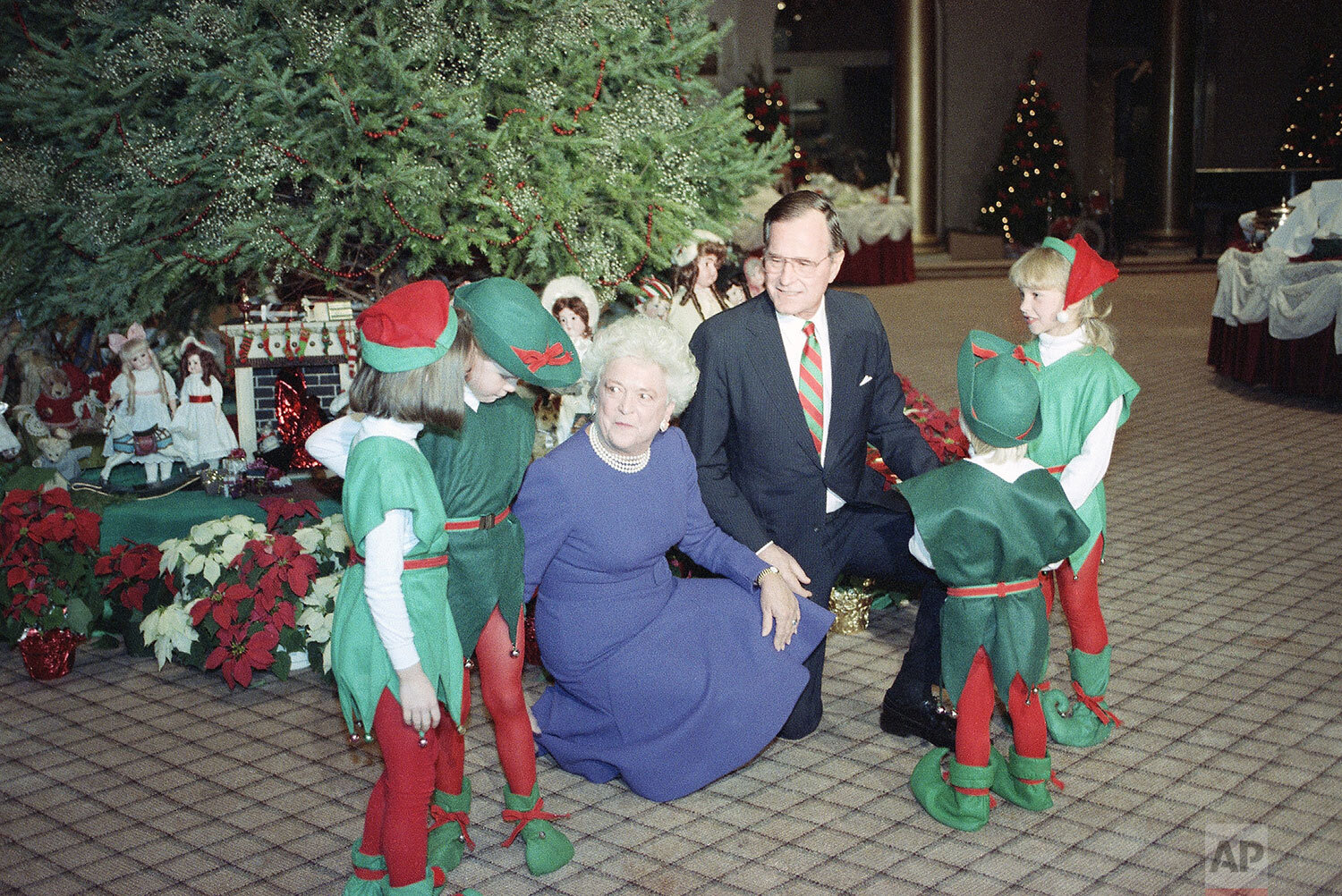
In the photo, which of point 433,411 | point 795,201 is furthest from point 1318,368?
point 433,411

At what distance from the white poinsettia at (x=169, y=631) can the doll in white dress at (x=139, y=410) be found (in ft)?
3.36

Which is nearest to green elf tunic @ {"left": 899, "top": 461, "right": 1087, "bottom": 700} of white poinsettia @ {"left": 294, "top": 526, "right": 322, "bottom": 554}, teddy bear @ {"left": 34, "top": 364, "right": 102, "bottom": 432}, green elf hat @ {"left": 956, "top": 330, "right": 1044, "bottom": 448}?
green elf hat @ {"left": 956, "top": 330, "right": 1044, "bottom": 448}

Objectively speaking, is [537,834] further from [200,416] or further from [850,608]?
[200,416]

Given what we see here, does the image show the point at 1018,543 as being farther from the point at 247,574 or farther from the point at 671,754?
the point at 247,574

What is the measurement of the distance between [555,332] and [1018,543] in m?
1.34

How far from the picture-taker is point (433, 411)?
2.66 meters

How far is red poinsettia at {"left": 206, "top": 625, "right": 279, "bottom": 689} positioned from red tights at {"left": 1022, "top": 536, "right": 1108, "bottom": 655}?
8.75 feet

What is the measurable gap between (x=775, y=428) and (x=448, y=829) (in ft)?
5.00

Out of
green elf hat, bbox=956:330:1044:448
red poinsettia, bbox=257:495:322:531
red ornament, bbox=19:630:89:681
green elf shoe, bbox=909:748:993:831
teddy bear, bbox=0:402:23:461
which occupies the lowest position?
green elf shoe, bbox=909:748:993:831

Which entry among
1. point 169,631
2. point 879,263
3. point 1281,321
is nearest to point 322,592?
point 169,631

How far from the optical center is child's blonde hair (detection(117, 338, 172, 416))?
5.08 metres

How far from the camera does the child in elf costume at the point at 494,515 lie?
290 cm

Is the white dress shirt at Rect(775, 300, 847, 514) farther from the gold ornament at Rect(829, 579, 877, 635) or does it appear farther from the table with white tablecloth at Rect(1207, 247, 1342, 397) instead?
the table with white tablecloth at Rect(1207, 247, 1342, 397)

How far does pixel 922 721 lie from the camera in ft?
12.3
